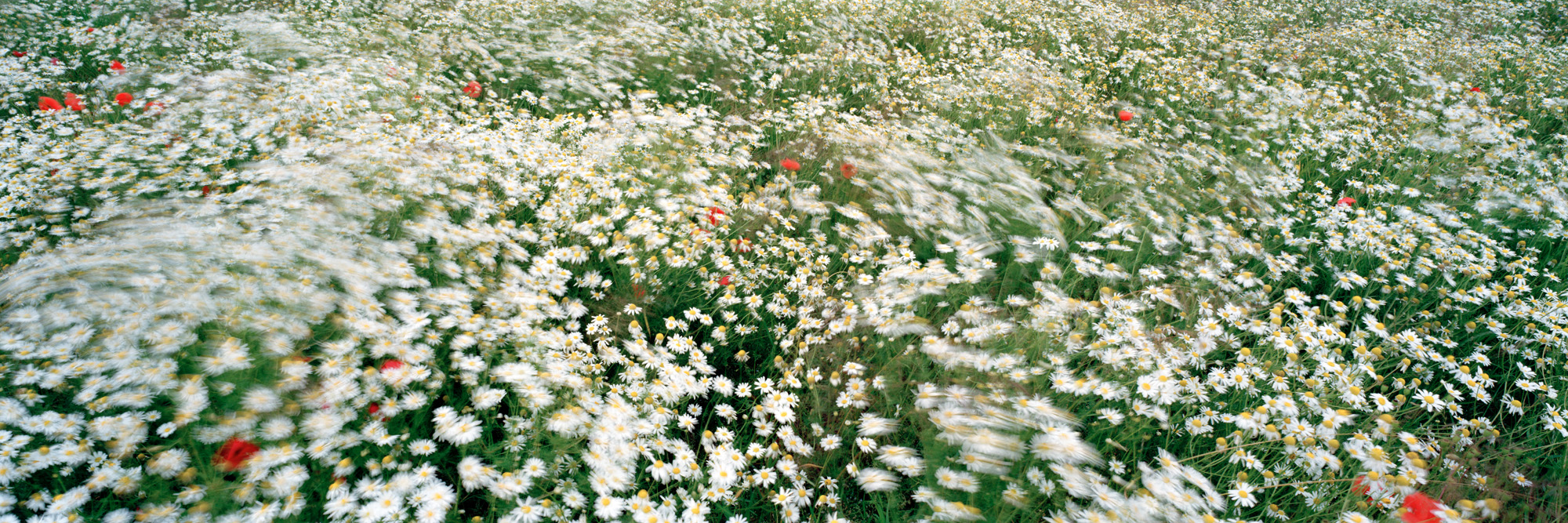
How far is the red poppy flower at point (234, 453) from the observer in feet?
4.55

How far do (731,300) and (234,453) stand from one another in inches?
53.6

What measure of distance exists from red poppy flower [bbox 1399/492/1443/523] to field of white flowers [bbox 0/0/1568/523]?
0.04ft

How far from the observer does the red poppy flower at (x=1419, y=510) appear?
144 cm

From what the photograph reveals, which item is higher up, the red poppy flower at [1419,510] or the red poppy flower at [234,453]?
the red poppy flower at [234,453]

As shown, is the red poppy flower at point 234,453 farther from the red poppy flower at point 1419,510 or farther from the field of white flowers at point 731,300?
the red poppy flower at point 1419,510

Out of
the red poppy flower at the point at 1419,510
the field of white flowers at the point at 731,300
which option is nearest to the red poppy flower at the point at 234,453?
the field of white flowers at the point at 731,300

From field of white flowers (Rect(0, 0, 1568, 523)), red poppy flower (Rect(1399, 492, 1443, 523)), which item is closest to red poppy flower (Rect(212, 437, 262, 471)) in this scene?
field of white flowers (Rect(0, 0, 1568, 523))

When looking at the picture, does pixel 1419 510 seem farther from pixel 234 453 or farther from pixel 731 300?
pixel 234 453

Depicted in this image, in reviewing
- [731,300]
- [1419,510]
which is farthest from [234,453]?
[1419,510]

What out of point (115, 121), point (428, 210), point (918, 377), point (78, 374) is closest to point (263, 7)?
point (115, 121)

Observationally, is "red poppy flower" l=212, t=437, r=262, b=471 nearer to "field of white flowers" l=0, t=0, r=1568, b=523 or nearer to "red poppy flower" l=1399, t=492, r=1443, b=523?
"field of white flowers" l=0, t=0, r=1568, b=523

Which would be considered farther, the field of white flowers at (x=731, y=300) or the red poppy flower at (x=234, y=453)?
the field of white flowers at (x=731, y=300)

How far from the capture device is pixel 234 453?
1.40 meters

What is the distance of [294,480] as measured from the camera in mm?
1392
